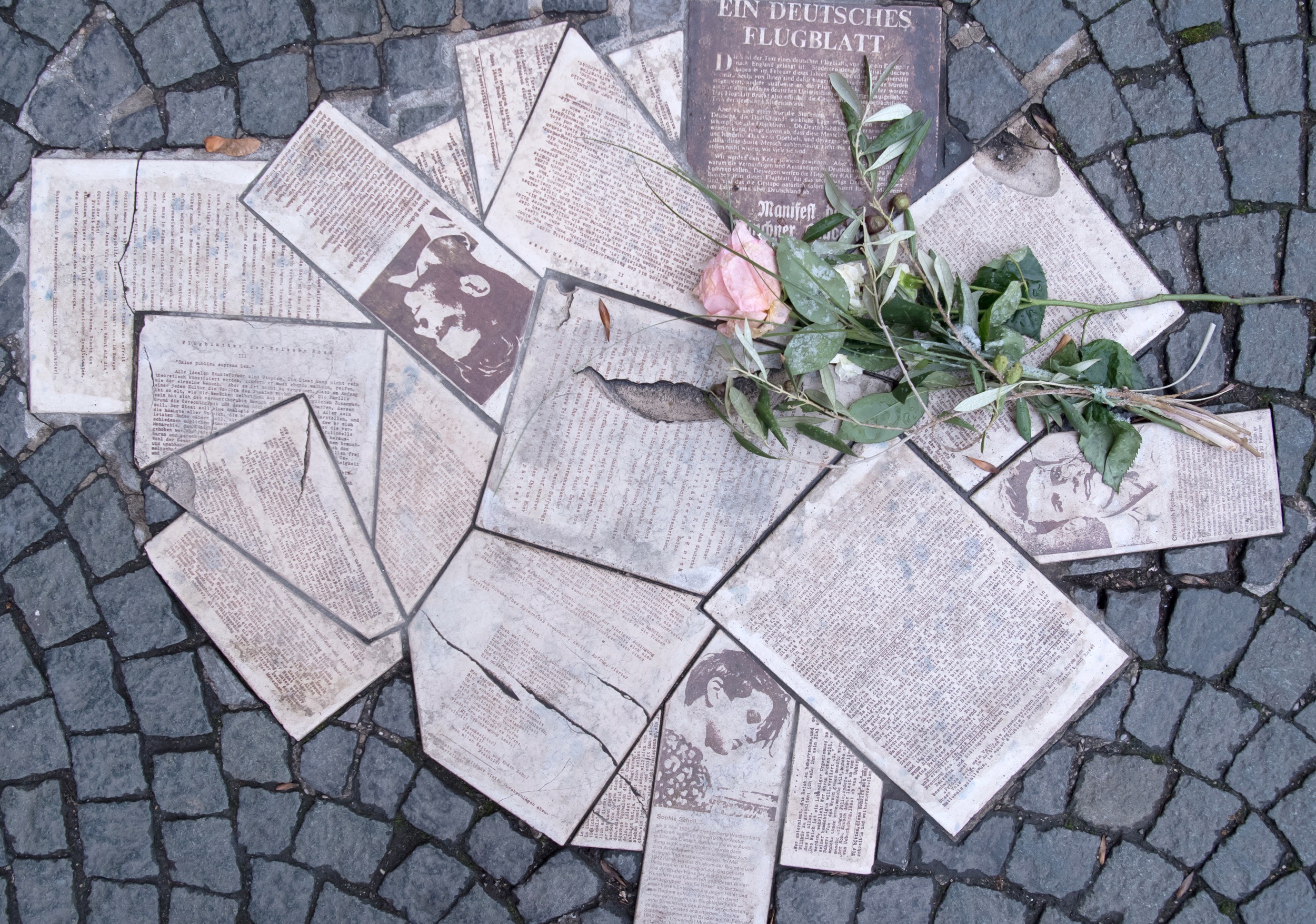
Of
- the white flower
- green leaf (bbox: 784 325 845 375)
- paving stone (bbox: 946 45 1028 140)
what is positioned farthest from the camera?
paving stone (bbox: 946 45 1028 140)

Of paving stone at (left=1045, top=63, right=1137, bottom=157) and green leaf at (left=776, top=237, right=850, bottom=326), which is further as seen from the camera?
paving stone at (left=1045, top=63, right=1137, bottom=157)

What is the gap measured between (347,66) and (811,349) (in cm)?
171

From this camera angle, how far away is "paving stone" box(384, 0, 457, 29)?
91.1 inches

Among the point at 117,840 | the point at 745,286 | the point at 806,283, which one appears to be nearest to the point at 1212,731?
the point at 806,283

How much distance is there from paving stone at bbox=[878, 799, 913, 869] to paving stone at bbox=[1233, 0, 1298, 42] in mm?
2703

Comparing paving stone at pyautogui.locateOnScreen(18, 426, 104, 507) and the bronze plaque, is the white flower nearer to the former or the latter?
the bronze plaque

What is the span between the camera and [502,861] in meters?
2.38

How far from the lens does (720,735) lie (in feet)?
7.78

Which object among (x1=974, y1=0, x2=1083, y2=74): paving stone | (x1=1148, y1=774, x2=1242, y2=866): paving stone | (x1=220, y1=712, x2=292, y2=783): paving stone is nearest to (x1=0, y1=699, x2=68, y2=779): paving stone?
(x1=220, y1=712, x2=292, y2=783): paving stone

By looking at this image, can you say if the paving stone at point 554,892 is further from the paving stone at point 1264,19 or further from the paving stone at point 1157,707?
the paving stone at point 1264,19

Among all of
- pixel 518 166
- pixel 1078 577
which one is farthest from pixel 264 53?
pixel 1078 577

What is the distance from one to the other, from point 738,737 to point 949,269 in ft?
5.32

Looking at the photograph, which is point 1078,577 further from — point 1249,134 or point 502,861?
point 502,861

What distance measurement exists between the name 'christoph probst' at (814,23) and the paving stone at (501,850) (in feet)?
8.67
